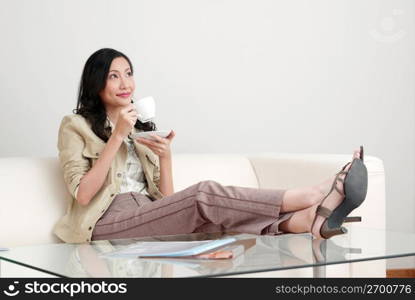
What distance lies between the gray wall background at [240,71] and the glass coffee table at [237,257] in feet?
4.23

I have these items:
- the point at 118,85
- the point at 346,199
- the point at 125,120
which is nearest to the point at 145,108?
the point at 125,120

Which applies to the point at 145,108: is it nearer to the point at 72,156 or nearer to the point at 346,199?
the point at 72,156

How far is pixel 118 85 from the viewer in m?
2.94

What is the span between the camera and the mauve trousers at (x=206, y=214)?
2408 millimetres

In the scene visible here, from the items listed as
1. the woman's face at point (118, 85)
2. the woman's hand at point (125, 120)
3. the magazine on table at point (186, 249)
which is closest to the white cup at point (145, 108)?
the woman's hand at point (125, 120)

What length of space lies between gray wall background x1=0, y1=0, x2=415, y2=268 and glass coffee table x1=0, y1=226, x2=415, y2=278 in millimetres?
1289

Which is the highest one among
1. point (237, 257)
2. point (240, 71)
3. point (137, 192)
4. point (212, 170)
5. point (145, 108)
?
point (240, 71)

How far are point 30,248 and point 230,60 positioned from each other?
1941mm

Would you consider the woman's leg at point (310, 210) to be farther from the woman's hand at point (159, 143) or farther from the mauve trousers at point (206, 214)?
the woman's hand at point (159, 143)

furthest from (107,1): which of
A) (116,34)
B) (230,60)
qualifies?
(230,60)

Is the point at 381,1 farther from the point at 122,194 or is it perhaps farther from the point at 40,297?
the point at 40,297

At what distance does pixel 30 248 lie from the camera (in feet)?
6.75

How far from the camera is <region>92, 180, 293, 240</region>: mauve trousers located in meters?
2.41

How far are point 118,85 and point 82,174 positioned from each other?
37 cm
